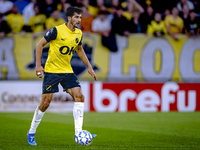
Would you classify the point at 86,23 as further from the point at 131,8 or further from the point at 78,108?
the point at 78,108

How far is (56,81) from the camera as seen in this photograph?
17.9ft

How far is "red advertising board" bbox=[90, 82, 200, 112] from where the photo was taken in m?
12.1

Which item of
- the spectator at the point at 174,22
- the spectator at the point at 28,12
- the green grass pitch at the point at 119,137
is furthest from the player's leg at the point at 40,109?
the spectator at the point at 174,22

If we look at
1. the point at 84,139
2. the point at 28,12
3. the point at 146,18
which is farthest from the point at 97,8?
the point at 84,139

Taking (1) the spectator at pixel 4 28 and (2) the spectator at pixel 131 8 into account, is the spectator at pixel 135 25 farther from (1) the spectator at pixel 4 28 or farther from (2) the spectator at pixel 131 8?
(1) the spectator at pixel 4 28

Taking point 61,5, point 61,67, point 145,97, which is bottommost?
point 145,97

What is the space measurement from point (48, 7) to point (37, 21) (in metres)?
0.66

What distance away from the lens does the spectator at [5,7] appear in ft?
42.1

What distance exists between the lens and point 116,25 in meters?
12.8

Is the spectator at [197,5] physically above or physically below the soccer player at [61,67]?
above

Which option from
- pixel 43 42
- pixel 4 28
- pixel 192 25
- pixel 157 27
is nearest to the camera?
pixel 43 42

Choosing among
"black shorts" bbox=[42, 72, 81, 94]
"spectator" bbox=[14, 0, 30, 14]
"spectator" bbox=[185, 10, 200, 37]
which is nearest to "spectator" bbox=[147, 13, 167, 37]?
"spectator" bbox=[185, 10, 200, 37]

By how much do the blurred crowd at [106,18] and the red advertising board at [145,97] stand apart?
1.53m

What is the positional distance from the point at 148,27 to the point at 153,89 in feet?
7.52
